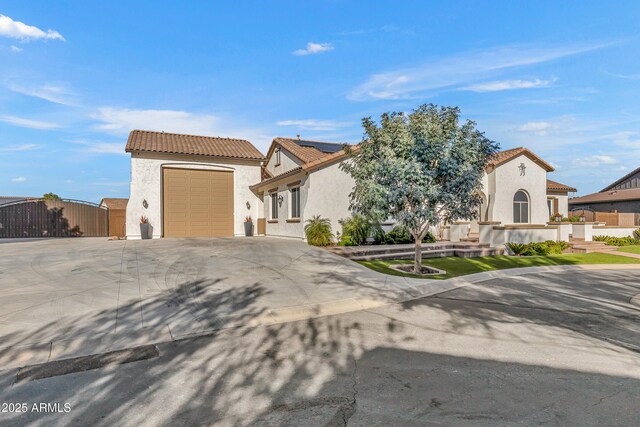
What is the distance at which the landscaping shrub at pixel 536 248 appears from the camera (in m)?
17.0

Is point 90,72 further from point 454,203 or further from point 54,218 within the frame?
point 454,203

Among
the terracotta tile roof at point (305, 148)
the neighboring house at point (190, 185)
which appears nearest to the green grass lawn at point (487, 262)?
the terracotta tile roof at point (305, 148)

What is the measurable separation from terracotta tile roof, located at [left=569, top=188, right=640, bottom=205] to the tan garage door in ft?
122

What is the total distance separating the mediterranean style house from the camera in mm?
18719

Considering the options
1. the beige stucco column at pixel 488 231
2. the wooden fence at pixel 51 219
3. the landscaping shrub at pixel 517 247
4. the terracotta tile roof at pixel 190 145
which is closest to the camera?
the landscaping shrub at pixel 517 247

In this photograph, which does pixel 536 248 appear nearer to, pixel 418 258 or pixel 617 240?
pixel 617 240

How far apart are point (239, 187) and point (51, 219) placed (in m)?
12.0

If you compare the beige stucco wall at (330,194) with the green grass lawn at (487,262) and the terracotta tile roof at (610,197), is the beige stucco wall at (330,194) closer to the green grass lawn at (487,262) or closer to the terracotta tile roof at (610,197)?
the green grass lawn at (487,262)

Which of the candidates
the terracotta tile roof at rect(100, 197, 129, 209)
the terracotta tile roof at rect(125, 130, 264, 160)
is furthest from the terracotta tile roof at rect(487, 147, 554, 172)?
the terracotta tile roof at rect(100, 197, 129, 209)

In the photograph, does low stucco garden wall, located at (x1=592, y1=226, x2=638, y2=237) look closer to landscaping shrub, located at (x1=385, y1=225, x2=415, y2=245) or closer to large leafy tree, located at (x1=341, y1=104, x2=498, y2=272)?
landscaping shrub, located at (x1=385, y1=225, x2=415, y2=245)

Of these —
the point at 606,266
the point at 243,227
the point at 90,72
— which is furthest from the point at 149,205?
the point at 606,266

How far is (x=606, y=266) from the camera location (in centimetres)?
1367

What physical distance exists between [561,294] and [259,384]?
8382 millimetres

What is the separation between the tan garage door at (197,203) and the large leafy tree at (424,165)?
41.2 feet
